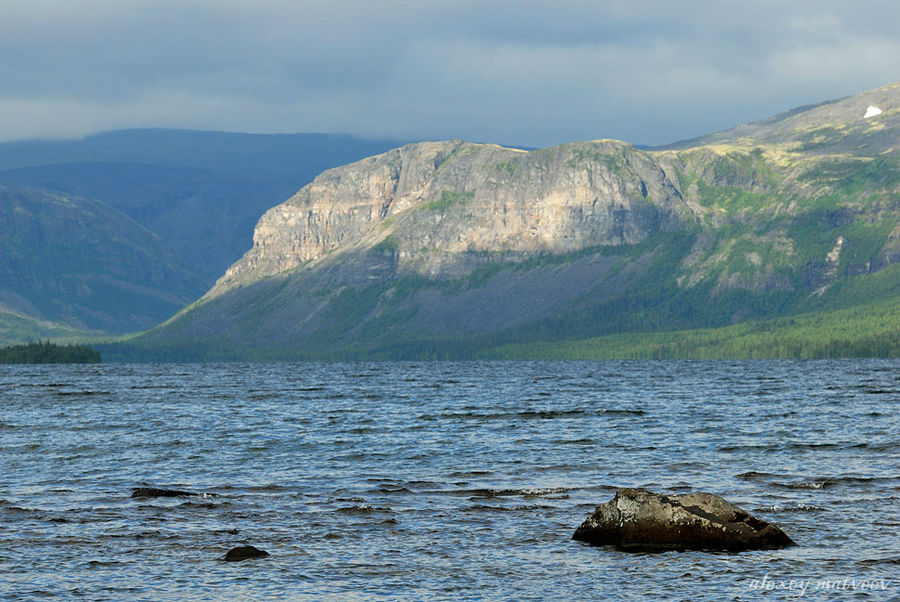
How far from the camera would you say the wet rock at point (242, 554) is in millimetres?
35562

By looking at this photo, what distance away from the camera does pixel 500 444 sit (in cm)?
7681

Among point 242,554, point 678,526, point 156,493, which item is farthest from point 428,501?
point 678,526

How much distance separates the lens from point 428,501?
49344mm

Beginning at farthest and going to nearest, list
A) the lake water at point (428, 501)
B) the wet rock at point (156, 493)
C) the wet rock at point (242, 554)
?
1. the wet rock at point (156, 493)
2. the wet rock at point (242, 554)
3. the lake water at point (428, 501)

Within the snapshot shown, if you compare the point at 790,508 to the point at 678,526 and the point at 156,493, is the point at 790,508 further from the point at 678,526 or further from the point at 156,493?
the point at 156,493

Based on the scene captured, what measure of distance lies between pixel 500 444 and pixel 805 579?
149ft

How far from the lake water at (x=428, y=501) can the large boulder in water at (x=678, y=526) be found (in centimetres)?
85

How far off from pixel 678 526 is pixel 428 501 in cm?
1535

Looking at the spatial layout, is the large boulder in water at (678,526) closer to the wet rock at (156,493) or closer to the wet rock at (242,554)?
the wet rock at (242,554)

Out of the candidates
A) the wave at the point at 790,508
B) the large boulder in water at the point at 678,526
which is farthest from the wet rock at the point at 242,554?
the wave at the point at 790,508

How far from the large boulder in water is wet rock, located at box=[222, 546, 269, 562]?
11.0 meters

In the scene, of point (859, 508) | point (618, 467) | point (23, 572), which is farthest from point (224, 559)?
point (618, 467)

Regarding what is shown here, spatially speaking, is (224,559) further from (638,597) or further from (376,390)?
(376,390)

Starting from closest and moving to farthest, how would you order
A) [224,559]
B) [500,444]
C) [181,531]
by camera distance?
[224,559] → [181,531] → [500,444]
